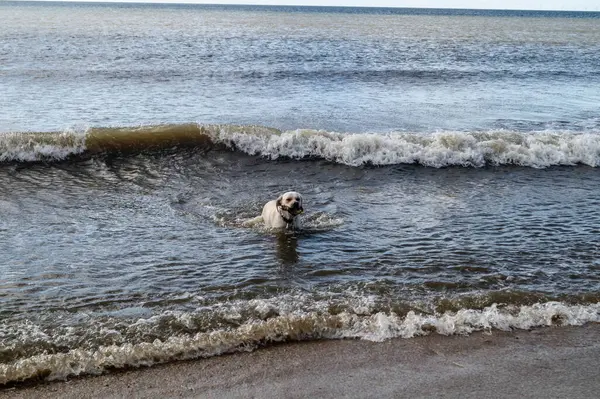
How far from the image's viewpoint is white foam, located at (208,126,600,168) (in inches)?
593

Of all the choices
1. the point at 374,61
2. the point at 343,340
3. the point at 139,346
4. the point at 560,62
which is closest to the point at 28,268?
the point at 139,346

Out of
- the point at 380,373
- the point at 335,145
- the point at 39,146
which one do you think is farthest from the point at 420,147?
the point at 380,373

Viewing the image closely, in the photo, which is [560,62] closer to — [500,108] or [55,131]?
[500,108]

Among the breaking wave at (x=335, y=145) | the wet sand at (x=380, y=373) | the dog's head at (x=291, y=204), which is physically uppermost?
the dog's head at (x=291, y=204)

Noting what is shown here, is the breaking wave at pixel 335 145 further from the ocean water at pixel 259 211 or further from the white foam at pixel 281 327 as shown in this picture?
the white foam at pixel 281 327

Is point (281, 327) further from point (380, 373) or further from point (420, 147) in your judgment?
point (420, 147)

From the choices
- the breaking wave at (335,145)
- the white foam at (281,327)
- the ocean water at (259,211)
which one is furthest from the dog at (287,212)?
the breaking wave at (335,145)

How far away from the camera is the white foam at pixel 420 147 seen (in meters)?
15.1

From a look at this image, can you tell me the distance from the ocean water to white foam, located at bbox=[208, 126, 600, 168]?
0.17 ft

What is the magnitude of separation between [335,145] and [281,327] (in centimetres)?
919

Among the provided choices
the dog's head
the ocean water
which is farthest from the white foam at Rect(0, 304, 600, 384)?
the dog's head

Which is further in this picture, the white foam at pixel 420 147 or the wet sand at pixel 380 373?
the white foam at pixel 420 147

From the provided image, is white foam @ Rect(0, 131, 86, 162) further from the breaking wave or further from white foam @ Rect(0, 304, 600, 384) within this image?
white foam @ Rect(0, 304, 600, 384)

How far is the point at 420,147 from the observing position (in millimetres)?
15375
